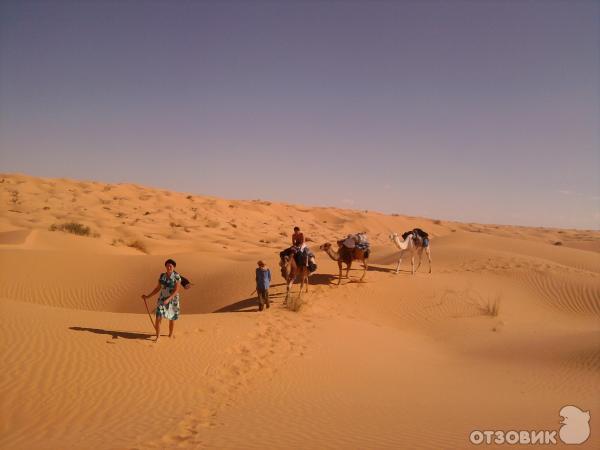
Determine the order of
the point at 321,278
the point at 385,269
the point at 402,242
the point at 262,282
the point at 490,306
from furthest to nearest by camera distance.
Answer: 1. the point at 385,269
2. the point at 402,242
3. the point at 321,278
4. the point at 490,306
5. the point at 262,282

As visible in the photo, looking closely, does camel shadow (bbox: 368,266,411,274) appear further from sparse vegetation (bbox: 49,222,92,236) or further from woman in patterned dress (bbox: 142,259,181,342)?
sparse vegetation (bbox: 49,222,92,236)

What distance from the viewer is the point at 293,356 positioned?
27.8ft

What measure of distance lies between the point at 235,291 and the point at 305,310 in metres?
4.44

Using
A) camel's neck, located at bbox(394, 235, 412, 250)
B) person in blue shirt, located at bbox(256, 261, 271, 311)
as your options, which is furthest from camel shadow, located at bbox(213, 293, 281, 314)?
camel's neck, located at bbox(394, 235, 412, 250)

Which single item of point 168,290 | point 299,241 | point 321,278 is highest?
point 299,241

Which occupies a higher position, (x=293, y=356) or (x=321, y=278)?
(x=321, y=278)

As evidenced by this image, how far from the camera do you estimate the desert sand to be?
5.41m

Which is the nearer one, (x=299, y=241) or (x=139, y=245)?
(x=299, y=241)

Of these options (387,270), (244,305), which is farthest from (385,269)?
(244,305)

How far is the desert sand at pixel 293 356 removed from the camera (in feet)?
17.7

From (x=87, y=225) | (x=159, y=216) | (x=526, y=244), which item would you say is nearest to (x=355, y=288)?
(x=526, y=244)

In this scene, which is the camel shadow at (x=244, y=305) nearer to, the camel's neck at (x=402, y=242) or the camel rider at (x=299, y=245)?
the camel rider at (x=299, y=245)

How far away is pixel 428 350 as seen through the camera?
10.1 m

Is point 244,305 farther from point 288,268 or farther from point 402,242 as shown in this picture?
point 402,242
